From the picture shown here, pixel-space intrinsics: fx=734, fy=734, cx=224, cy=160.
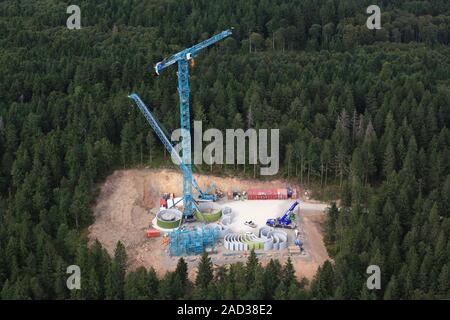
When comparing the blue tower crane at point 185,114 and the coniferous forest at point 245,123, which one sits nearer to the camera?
the coniferous forest at point 245,123

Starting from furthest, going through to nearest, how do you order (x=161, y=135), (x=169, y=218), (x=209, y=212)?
(x=161, y=135)
(x=209, y=212)
(x=169, y=218)

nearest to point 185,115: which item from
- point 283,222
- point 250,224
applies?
point 250,224

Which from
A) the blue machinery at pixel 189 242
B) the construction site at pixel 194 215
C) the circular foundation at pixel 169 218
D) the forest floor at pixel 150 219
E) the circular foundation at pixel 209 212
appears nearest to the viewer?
the forest floor at pixel 150 219

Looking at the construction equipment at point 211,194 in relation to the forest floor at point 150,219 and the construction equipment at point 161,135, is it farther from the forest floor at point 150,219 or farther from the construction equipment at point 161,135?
the forest floor at point 150,219

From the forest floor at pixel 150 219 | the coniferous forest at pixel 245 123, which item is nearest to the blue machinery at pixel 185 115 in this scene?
the forest floor at pixel 150 219

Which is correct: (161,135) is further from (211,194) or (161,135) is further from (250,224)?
(250,224)

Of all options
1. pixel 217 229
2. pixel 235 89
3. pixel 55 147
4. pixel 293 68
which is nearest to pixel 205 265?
pixel 217 229

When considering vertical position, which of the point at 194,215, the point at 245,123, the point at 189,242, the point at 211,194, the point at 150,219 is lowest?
the point at 189,242

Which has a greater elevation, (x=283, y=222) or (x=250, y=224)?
(x=283, y=222)
